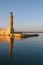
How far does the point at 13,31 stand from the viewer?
249ft

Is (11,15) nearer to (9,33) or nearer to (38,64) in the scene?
(9,33)

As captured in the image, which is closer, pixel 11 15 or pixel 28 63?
pixel 28 63

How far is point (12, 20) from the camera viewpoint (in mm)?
75375

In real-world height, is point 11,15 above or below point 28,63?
above

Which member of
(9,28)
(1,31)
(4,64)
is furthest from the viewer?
(1,31)

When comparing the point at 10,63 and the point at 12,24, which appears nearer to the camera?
the point at 10,63

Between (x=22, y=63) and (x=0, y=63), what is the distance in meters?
2.11

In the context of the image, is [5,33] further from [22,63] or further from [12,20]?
[22,63]

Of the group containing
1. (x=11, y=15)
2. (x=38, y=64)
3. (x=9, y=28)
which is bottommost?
(x=38, y=64)

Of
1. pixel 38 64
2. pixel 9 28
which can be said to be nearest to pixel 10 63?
pixel 38 64

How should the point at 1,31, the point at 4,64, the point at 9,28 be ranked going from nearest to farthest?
the point at 4,64 → the point at 9,28 → the point at 1,31

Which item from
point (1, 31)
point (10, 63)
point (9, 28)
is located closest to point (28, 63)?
point (10, 63)

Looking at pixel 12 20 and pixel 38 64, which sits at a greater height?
pixel 12 20

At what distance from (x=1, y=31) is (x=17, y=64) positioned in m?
65.1
